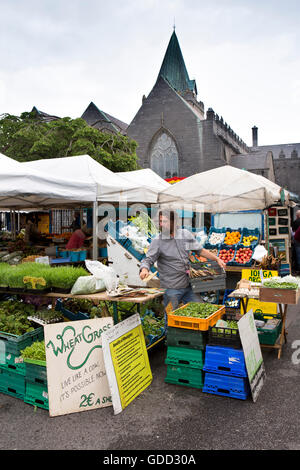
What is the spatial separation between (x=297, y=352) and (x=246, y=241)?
3.69 metres

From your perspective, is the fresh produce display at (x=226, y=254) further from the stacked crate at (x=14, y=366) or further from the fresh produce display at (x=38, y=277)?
the stacked crate at (x=14, y=366)

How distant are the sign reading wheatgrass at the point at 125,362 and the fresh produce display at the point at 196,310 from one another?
21.9 inches

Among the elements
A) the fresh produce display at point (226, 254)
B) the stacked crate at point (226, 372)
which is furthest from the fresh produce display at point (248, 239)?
the stacked crate at point (226, 372)

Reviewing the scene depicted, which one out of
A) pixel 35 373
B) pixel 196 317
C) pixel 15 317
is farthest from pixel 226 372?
pixel 15 317

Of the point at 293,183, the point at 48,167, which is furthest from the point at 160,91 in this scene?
the point at 48,167

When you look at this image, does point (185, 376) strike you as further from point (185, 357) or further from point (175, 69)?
point (175, 69)

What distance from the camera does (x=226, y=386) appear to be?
3.86m

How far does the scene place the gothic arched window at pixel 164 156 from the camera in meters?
32.7

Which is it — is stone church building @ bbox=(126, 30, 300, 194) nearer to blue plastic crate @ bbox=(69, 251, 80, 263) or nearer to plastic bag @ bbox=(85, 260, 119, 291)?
blue plastic crate @ bbox=(69, 251, 80, 263)

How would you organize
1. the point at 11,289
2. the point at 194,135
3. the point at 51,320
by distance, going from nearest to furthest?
the point at 51,320
the point at 11,289
the point at 194,135

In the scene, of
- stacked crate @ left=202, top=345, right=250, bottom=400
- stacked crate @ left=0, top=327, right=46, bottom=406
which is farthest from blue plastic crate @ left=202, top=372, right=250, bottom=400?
stacked crate @ left=0, top=327, right=46, bottom=406

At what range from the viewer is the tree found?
57.3 feet

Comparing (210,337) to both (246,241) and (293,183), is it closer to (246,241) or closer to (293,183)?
(246,241)

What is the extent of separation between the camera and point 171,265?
4.89m
